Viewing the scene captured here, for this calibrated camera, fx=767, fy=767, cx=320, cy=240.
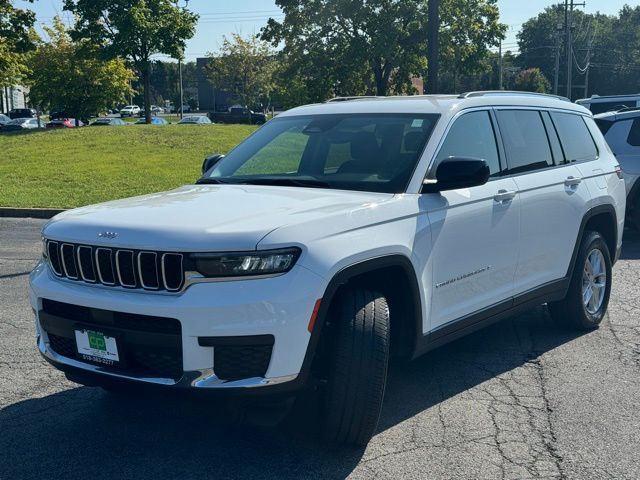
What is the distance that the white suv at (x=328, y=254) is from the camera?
11.6 feet

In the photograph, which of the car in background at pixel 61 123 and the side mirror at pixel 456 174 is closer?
the side mirror at pixel 456 174

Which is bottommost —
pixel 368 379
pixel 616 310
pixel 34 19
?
pixel 616 310

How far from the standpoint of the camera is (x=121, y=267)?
374cm

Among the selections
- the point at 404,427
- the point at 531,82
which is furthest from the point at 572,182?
the point at 531,82

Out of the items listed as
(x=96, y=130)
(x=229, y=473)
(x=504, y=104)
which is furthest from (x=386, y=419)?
(x=96, y=130)

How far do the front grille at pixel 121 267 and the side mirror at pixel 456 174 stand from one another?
167cm

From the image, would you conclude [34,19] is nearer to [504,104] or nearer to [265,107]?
[504,104]

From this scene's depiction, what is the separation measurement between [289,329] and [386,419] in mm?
→ 1310

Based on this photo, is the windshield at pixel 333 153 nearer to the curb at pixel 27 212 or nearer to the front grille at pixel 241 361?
the front grille at pixel 241 361

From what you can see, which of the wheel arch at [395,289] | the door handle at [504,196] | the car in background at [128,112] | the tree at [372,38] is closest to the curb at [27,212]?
the door handle at [504,196]

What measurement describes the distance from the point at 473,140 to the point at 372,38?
33712mm

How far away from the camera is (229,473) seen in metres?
3.82

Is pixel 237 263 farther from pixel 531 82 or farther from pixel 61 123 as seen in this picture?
pixel 531 82

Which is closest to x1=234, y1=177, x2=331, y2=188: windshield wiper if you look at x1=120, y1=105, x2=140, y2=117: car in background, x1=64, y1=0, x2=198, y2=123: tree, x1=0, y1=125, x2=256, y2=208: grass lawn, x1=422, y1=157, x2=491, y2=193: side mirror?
x1=422, y1=157, x2=491, y2=193: side mirror
